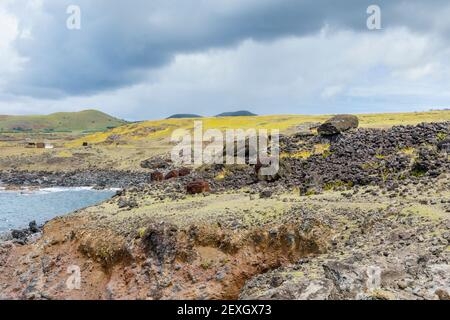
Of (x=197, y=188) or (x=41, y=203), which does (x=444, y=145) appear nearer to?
(x=197, y=188)

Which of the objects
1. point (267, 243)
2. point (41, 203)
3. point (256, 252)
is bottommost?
point (41, 203)

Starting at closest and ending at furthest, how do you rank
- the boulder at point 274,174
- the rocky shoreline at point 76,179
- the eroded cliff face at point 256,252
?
the eroded cliff face at point 256,252 → the boulder at point 274,174 → the rocky shoreline at point 76,179

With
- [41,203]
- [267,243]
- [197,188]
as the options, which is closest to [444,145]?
[197,188]

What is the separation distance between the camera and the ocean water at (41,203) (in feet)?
135

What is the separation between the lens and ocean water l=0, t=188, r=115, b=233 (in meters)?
41.1

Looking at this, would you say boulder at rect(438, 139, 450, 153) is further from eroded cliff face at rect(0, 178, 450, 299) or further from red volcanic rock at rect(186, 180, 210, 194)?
red volcanic rock at rect(186, 180, 210, 194)

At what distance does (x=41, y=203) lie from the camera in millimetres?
50875

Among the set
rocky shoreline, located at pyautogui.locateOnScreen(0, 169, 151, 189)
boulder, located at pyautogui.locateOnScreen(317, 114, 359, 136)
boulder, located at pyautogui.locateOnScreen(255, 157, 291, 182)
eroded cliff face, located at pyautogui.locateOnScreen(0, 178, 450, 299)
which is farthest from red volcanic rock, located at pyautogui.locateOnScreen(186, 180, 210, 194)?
rocky shoreline, located at pyautogui.locateOnScreen(0, 169, 151, 189)

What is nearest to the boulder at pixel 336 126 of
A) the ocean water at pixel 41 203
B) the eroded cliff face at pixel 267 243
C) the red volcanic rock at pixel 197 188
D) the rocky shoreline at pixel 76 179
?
the eroded cliff face at pixel 267 243

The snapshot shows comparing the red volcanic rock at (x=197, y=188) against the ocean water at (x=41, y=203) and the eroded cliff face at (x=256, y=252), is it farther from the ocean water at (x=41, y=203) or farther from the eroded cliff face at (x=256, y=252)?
the ocean water at (x=41, y=203)

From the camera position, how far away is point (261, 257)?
19.6 meters

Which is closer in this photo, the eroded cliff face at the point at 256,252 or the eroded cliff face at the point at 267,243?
the eroded cliff face at the point at 256,252
